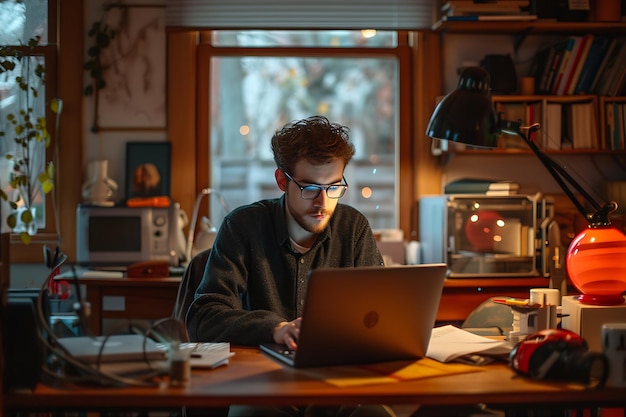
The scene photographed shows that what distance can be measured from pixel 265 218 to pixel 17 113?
2152mm

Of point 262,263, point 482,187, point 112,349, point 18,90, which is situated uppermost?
point 18,90

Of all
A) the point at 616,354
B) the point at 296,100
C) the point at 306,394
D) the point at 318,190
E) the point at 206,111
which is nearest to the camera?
the point at 306,394

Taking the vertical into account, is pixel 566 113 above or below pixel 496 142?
above

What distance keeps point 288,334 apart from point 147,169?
227 centimetres

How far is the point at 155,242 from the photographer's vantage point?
3629 mm

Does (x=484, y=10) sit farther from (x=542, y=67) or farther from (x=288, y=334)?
(x=288, y=334)

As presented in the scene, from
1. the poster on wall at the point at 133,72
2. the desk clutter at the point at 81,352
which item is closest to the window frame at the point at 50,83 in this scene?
the poster on wall at the point at 133,72

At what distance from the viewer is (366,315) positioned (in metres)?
1.65

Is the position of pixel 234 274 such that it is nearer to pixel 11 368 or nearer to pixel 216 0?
pixel 11 368

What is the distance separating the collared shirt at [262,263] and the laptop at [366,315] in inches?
12.2

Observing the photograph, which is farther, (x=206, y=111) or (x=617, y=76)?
(x=206, y=111)

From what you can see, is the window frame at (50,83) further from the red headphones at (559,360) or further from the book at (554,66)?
the red headphones at (559,360)

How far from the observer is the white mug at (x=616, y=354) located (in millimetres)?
1570

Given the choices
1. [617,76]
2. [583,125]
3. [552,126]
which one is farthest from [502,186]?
[617,76]
